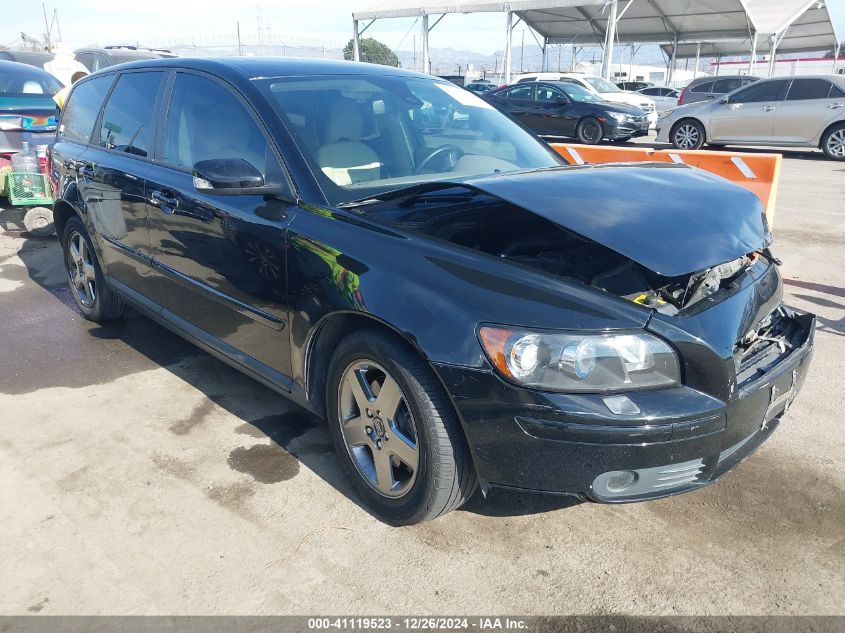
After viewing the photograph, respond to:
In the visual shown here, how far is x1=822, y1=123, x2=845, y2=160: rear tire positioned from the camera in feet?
46.2

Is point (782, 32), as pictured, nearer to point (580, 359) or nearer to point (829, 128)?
point (829, 128)

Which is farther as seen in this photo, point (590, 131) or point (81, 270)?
point (590, 131)

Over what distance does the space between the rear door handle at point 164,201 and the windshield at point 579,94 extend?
15215 mm

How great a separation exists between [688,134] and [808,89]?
8.22 ft

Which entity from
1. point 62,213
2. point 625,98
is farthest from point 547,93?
point 62,213

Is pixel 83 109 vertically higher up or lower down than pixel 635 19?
lower down

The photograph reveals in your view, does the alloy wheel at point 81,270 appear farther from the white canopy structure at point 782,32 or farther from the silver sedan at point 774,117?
the white canopy structure at point 782,32

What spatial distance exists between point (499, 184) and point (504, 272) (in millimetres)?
588

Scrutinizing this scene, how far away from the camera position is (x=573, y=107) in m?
17.2

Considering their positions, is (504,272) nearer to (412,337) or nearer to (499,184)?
(412,337)

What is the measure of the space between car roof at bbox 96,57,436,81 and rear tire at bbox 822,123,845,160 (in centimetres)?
1326

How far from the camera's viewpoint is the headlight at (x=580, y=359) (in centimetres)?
213

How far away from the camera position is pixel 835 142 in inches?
559

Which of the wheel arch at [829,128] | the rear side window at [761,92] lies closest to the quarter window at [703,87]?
the rear side window at [761,92]
